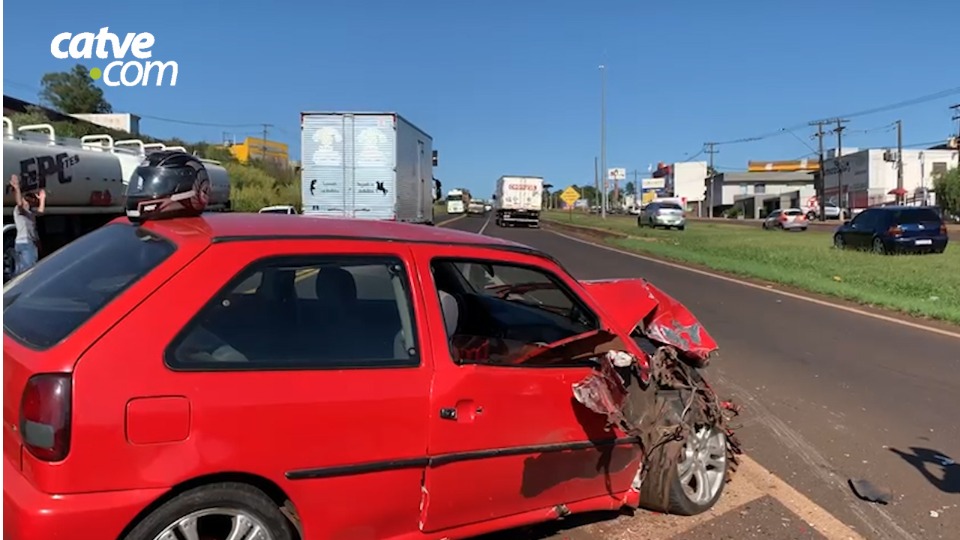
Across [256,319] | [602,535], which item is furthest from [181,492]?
[602,535]

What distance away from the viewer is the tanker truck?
13453 mm

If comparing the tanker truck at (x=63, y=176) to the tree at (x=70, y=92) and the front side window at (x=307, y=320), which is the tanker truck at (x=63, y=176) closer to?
the front side window at (x=307, y=320)

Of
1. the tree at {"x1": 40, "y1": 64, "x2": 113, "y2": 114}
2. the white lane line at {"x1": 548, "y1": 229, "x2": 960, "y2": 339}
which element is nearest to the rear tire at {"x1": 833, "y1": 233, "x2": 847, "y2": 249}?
the white lane line at {"x1": 548, "y1": 229, "x2": 960, "y2": 339}

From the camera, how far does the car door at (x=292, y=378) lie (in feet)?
8.99

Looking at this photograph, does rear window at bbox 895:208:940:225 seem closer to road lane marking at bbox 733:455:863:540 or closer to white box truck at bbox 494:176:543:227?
road lane marking at bbox 733:455:863:540

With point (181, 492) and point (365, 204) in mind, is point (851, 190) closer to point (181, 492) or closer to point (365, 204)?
point (365, 204)

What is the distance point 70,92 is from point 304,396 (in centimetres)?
8721

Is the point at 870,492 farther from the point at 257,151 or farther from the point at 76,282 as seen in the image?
→ the point at 257,151

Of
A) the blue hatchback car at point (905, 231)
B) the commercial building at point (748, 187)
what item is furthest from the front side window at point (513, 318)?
the commercial building at point (748, 187)

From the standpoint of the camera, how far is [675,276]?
59.4ft

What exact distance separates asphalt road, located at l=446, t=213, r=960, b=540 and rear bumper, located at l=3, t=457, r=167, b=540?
3.32 m

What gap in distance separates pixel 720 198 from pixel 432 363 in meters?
131

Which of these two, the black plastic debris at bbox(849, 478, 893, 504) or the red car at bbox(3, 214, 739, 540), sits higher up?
the red car at bbox(3, 214, 739, 540)

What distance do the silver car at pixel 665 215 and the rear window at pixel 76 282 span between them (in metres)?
45.9
